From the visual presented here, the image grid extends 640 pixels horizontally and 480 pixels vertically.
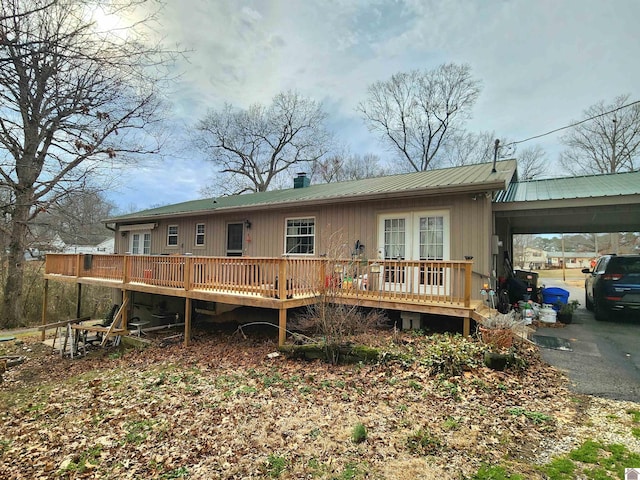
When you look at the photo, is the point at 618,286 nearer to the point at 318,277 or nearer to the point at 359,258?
the point at 359,258

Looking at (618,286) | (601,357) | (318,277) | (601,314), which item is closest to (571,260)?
(601,314)

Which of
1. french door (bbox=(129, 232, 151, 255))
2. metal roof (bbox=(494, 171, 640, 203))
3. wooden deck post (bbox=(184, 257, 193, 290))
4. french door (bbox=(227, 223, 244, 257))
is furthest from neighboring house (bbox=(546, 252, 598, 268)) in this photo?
wooden deck post (bbox=(184, 257, 193, 290))

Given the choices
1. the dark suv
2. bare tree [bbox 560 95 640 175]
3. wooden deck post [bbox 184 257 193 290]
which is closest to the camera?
the dark suv

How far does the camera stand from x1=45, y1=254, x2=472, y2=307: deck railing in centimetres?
629

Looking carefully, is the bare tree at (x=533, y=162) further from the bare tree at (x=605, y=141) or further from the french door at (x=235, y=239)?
the french door at (x=235, y=239)

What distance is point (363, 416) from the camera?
3893 millimetres

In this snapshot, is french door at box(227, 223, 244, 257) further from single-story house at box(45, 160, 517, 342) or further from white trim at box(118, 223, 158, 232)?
white trim at box(118, 223, 158, 232)

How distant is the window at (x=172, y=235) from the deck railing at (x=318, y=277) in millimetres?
5534

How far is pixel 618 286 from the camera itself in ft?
24.1

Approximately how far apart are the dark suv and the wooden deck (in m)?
3.50

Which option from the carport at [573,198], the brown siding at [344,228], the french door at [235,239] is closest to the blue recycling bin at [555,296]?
the carport at [573,198]

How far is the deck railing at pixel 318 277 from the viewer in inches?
247

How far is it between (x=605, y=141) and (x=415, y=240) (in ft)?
73.3

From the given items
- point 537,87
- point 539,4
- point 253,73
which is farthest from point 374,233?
point 537,87
